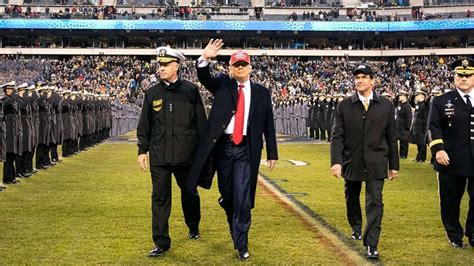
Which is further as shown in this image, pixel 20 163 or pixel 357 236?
pixel 20 163

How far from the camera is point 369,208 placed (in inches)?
275

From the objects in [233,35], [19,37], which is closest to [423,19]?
[233,35]

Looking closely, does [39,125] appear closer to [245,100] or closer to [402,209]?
[402,209]

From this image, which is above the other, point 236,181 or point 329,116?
point 236,181

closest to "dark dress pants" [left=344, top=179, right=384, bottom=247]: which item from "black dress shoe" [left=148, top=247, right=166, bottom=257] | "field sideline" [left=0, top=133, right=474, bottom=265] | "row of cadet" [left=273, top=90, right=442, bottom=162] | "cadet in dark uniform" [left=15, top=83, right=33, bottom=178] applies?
"field sideline" [left=0, top=133, right=474, bottom=265]

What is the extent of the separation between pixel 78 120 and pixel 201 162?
14.5 metres

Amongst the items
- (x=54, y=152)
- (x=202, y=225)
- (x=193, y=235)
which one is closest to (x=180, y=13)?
(x=54, y=152)

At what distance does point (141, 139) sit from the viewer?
722 centimetres

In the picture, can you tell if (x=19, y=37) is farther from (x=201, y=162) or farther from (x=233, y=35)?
(x=201, y=162)

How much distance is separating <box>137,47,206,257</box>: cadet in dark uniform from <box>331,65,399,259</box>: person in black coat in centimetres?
123

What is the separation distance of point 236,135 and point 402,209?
153 inches

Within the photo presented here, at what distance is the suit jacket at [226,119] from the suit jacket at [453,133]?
1618 mm

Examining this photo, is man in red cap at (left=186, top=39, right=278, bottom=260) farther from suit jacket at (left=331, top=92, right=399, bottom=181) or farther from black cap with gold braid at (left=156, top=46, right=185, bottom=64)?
suit jacket at (left=331, top=92, right=399, bottom=181)

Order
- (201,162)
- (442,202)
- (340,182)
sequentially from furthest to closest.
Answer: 1. (340,182)
2. (442,202)
3. (201,162)
